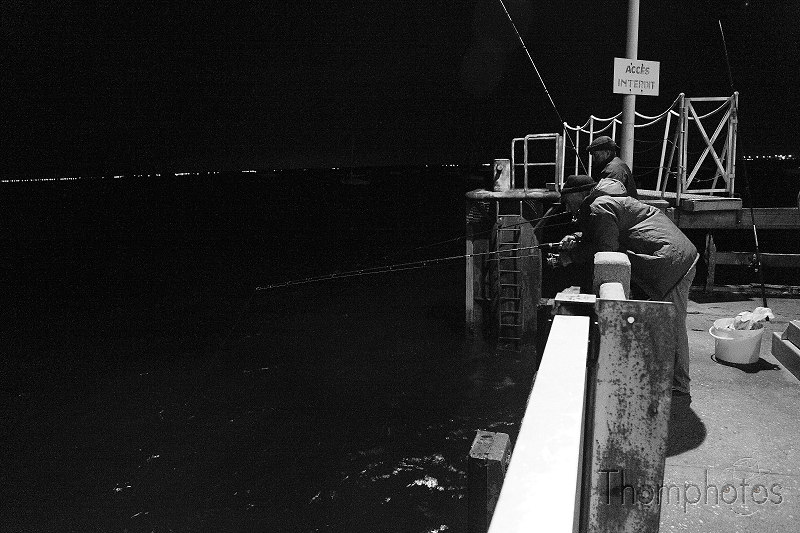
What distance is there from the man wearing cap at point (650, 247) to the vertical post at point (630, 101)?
450 cm

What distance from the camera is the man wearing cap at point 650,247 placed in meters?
4.50

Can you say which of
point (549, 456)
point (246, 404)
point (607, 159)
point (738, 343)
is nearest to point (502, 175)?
point (607, 159)

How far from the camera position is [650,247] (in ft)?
15.0

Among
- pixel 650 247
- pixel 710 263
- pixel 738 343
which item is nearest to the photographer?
pixel 650 247

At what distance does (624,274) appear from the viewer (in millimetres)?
3188

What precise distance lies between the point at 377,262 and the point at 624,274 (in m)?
30.4

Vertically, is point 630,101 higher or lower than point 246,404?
higher

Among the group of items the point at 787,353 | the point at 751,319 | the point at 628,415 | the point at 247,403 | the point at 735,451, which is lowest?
the point at 247,403

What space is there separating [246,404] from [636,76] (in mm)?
9209

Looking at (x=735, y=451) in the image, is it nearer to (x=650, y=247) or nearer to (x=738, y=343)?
(x=650, y=247)

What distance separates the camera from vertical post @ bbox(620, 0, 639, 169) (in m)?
8.70

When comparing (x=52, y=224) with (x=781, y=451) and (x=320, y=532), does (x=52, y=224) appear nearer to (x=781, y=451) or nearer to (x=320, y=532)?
(x=320, y=532)

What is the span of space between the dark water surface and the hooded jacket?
4464 mm

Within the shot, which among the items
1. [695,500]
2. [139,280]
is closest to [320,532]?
[695,500]
